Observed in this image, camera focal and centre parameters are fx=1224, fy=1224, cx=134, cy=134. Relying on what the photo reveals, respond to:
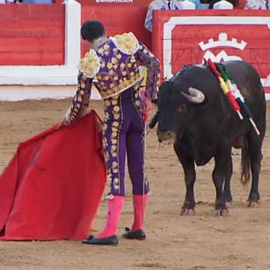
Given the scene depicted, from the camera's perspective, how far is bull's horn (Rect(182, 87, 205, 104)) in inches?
285

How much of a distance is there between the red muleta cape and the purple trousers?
24 cm

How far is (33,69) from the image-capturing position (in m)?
13.2

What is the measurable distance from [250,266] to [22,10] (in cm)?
762

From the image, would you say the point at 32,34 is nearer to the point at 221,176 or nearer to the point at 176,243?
the point at 221,176

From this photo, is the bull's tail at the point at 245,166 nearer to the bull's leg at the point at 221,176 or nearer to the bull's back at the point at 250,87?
the bull's back at the point at 250,87

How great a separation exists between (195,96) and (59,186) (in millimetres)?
1115

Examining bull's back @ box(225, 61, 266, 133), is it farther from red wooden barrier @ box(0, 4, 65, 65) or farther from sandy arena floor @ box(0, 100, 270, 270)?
red wooden barrier @ box(0, 4, 65, 65)

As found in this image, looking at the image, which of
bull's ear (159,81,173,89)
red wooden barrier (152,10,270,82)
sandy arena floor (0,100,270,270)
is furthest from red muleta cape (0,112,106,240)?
red wooden barrier (152,10,270,82)

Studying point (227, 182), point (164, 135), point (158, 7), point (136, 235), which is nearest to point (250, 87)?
point (227, 182)

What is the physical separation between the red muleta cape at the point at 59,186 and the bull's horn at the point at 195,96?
0.82m

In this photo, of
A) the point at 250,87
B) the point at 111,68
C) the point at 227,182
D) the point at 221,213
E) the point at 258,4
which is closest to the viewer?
the point at 111,68

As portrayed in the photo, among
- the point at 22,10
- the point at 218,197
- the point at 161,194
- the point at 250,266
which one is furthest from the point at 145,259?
the point at 22,10

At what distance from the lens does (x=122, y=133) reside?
6352 mm

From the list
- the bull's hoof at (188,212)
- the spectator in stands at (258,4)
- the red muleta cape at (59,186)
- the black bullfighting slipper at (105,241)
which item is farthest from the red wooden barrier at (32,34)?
the black bullfighting slipper at (105,241)
